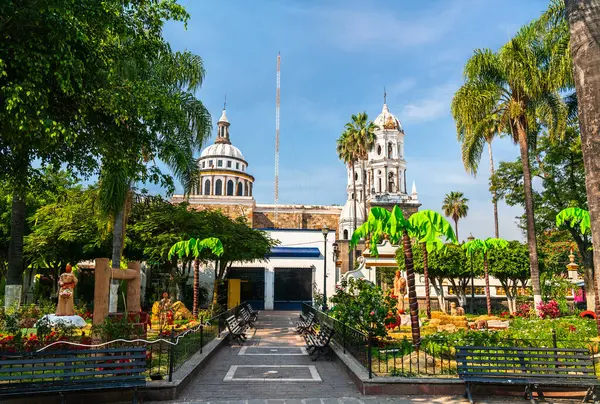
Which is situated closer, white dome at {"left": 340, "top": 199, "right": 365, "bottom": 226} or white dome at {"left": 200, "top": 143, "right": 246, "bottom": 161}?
white dome at {"left": 340, "top": 199, "right": 365, "bottom": 226}

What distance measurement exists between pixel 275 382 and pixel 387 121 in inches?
2289

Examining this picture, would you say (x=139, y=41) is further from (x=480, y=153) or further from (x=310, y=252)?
(x=310, y=252)

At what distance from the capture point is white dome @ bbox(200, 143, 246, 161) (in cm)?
6544

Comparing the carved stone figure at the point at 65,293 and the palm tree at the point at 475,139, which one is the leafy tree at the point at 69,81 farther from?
the palm tree at the point at 475,139

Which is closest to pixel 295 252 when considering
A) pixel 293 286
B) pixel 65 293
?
pixel 293 286

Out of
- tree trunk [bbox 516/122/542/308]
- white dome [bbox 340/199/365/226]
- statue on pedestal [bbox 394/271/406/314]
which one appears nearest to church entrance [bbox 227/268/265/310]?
statue on pedestal [bbox 394/271/406/314]

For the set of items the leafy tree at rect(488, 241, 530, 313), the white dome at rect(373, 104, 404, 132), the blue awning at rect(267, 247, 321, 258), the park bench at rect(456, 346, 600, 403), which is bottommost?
the park bench at rect(456, 346, 600, 403)

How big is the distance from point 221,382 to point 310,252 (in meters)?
27.0

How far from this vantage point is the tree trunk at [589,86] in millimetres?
5332

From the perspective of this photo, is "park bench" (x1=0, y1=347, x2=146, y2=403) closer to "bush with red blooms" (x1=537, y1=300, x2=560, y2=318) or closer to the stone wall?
"bush with red blooms" (x1=537, y1=300, x2=560, y2=318)

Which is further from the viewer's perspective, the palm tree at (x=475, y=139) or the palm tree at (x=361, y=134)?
the palm tree at (x=361, y=134)

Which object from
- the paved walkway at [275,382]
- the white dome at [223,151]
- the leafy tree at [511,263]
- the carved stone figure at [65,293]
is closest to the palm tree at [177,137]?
the carved stone figure at [65,293]

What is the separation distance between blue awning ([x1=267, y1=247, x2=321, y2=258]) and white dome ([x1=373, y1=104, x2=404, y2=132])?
3241 centimetres

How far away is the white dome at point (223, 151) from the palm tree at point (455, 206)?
1149 inches
